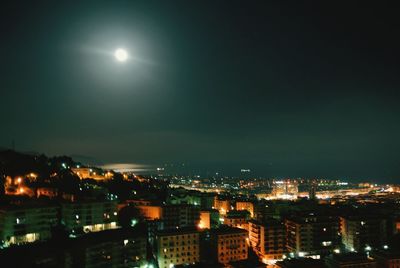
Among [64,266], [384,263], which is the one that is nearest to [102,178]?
[64,266]

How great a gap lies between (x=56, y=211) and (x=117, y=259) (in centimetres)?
273

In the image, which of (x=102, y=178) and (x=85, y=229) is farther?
(x=102, y=178)

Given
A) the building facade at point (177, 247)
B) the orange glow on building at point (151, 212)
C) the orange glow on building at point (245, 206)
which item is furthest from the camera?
the orange glow on building at point (245, 206)

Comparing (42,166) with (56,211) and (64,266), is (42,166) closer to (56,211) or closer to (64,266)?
(56,211)

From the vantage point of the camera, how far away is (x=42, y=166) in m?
15.3

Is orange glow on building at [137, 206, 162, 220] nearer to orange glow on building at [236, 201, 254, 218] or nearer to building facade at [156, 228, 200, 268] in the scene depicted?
building facade at [156, 228, 200, 268]

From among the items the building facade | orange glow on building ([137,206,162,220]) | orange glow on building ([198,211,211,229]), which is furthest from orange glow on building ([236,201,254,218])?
the building facade

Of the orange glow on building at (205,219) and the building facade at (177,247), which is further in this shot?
the orange glow on building at (205,219)

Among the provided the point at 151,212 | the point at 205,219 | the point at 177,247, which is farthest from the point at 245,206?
the point at 177,247

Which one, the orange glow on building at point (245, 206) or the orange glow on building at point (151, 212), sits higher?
the orange glow on building at point (151, 212)

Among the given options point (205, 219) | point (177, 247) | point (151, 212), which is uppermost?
point (151, 212)

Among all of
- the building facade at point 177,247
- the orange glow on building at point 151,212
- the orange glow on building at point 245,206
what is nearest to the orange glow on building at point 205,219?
the orange glow on building at point 151,212

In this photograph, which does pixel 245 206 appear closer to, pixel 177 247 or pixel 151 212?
pixel 151 212

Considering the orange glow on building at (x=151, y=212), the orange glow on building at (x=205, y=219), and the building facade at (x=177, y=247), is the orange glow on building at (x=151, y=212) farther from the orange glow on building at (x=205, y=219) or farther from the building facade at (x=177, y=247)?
the building facade at (x=177, y=247)
